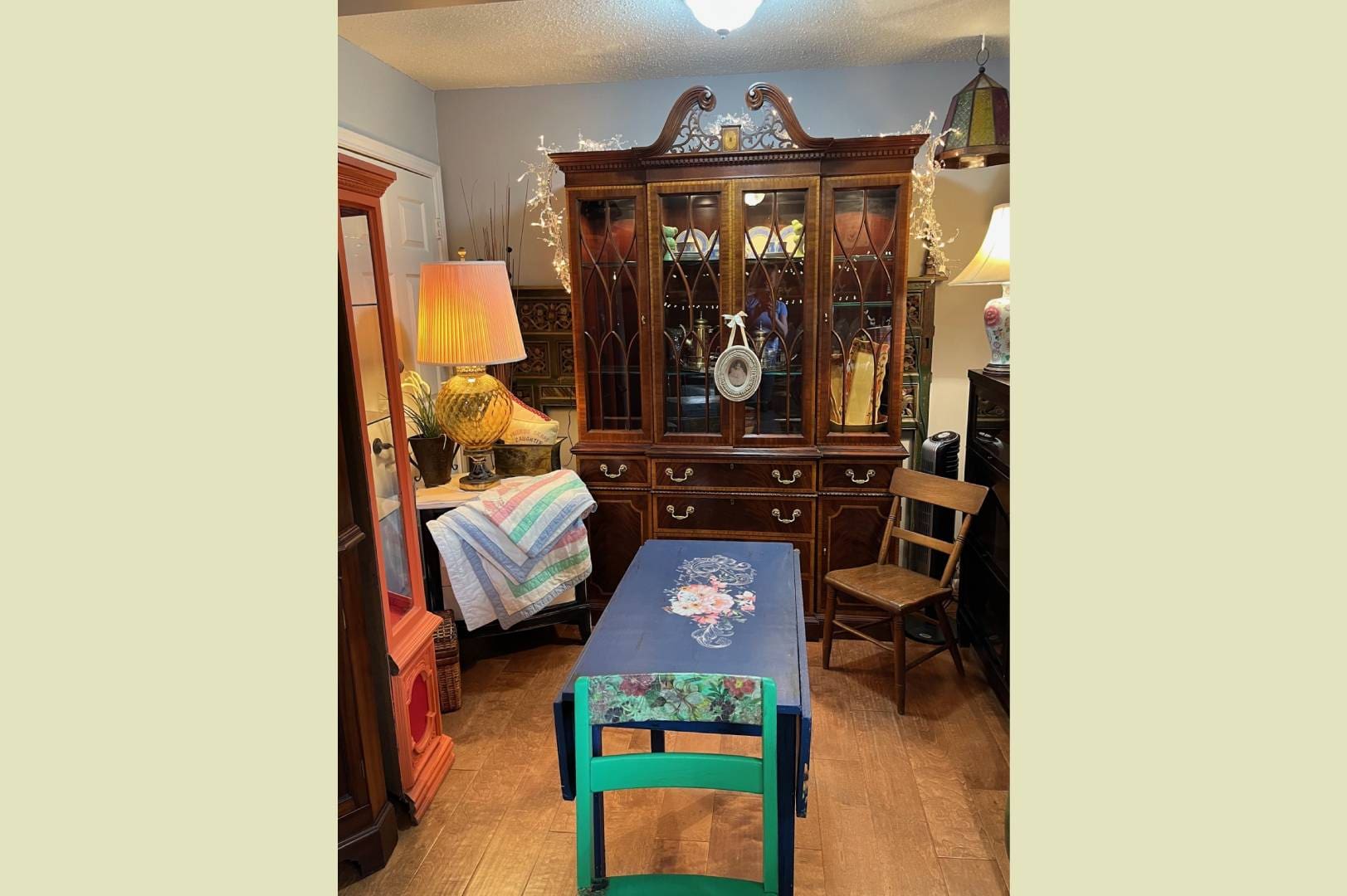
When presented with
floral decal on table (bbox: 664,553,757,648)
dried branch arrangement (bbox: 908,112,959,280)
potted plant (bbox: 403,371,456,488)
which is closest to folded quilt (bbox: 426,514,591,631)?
potted plant (bbox: 403,371,456,488)

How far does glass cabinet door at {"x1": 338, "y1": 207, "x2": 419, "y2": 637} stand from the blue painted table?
64 cm

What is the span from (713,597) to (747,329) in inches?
54.2

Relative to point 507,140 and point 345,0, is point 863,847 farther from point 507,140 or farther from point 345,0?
point 507,140

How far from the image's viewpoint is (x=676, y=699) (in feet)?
4.64

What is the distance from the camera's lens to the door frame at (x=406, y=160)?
2.76 metres

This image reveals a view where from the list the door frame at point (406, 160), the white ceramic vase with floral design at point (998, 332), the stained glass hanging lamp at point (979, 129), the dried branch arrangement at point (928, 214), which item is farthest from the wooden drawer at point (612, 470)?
the stained glass hanging lamp at point (979, 129)

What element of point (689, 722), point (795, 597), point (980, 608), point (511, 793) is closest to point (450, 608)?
point (511, 793)

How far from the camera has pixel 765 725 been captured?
1379 millimetres

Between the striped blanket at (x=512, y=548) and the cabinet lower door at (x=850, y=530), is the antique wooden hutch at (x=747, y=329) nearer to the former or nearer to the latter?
the cabinet lower door at (x=850, y=530)

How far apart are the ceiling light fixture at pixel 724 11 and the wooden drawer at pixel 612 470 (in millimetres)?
1615

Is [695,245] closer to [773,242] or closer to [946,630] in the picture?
[773,242]

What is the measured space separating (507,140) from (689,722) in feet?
9.44

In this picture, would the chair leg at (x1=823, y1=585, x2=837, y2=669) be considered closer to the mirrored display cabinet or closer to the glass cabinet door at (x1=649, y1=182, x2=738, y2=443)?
the glass cabinet door at (x1=649, y1=182, x2=738, y2=443)

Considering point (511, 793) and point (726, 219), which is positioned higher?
point (726, 219)
